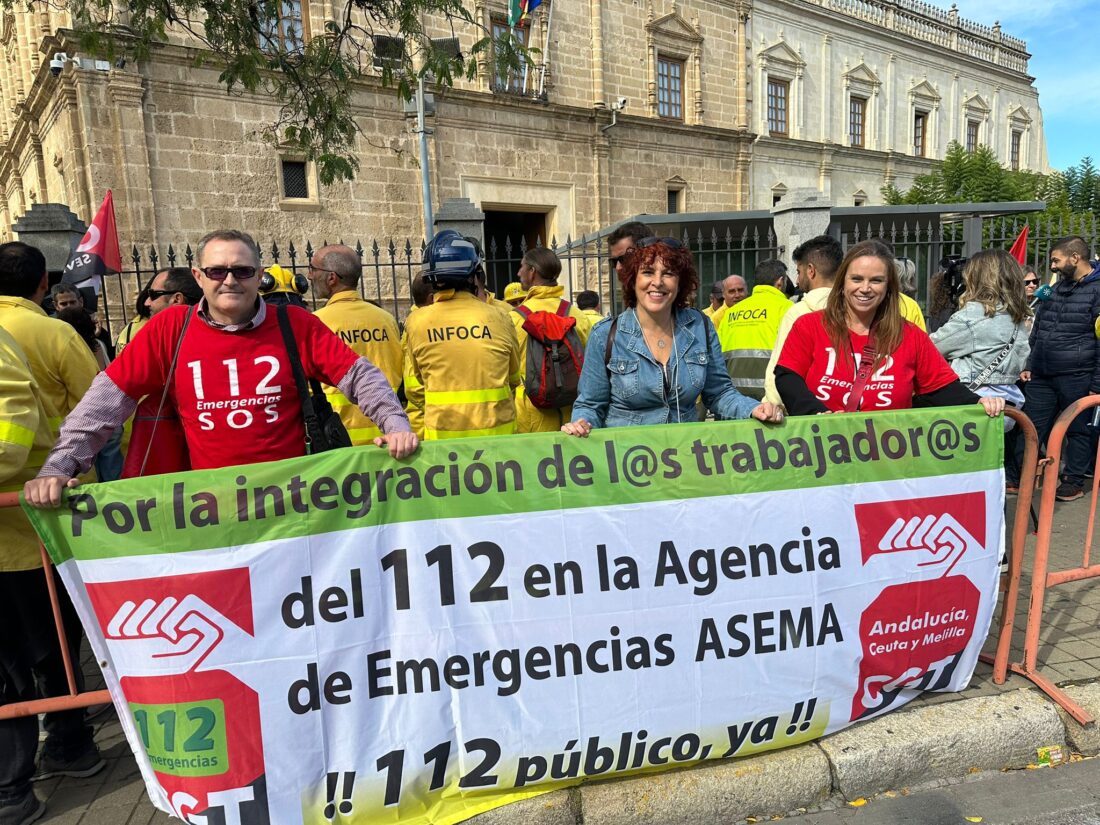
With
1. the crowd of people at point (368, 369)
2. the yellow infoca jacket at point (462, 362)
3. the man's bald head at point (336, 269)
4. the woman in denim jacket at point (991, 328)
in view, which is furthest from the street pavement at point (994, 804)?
the man's bald head at point (336, 269)

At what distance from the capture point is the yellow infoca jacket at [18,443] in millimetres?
2426

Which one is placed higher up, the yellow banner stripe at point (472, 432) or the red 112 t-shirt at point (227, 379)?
the red 112 t-shirt at point (227, 379)

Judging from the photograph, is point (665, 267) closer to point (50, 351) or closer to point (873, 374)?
point (873, 374)

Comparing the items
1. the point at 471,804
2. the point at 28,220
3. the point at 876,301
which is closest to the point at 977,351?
the point at 876,301

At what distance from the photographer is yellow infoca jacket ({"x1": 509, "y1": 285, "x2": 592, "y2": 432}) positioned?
4.40m

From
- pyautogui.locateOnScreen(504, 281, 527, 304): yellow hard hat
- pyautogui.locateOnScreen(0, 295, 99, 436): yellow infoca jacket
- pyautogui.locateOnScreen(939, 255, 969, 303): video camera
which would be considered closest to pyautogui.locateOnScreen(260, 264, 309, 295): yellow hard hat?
pyautogui.locateOnScreen(0, 295, 99, 436): yellow infoca jacket

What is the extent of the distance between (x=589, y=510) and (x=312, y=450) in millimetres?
1072

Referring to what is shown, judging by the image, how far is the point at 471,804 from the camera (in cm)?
249

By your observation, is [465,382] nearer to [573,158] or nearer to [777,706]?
[777,706]

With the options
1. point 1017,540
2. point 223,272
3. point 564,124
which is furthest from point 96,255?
point 564,124

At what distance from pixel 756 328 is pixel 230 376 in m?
3.99

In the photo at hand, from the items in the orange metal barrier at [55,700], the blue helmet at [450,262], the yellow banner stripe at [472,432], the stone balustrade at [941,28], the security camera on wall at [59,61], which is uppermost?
the stone balustrade at [941,28]

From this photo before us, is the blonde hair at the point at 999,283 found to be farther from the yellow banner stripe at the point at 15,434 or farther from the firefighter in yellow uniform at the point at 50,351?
the yellow banner stripe at the point at 15,434

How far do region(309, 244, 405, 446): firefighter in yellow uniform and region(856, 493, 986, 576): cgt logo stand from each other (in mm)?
2778
